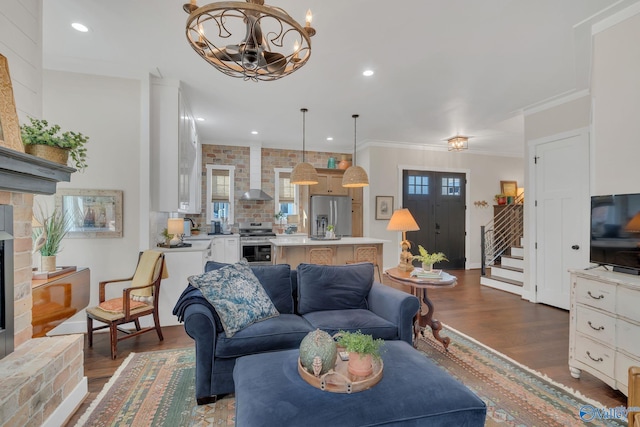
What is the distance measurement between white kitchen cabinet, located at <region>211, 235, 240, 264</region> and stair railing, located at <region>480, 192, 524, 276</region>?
5.26 metres

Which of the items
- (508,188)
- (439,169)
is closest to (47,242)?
(439,169)

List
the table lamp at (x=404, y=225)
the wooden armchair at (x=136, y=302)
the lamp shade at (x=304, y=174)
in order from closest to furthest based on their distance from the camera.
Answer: the wooden armchair at (x=136, y=302)
the table lamp at (x=404, y=225)
the lamp shade at (x=304, y=174)

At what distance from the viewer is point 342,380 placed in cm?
145

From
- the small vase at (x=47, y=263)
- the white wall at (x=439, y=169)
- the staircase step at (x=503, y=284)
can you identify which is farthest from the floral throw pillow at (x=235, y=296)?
the staircase step at (x=503, y=284)

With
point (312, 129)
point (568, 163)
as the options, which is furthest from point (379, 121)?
point (568, 163)

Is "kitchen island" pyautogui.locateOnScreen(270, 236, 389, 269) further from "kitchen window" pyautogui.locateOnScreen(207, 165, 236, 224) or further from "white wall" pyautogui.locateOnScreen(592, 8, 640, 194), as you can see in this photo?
"white wall" pyautogui.locateOnScreen(592, 8, 640, 194)

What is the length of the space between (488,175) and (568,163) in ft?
10.7

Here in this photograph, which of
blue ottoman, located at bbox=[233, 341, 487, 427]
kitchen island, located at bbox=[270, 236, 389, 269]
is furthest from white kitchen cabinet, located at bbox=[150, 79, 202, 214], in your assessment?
blue ottoman, located at bbox=[233, 341, 487, 427]

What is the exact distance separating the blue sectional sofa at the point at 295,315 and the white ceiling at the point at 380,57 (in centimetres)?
222

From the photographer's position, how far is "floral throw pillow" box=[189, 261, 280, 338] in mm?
2154

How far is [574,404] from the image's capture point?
206 centimetres

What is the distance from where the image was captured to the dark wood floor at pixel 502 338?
235 cm

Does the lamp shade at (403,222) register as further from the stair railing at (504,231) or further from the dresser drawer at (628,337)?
the stair railing at (504,231)

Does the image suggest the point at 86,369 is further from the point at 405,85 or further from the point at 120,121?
the point at 405,85
